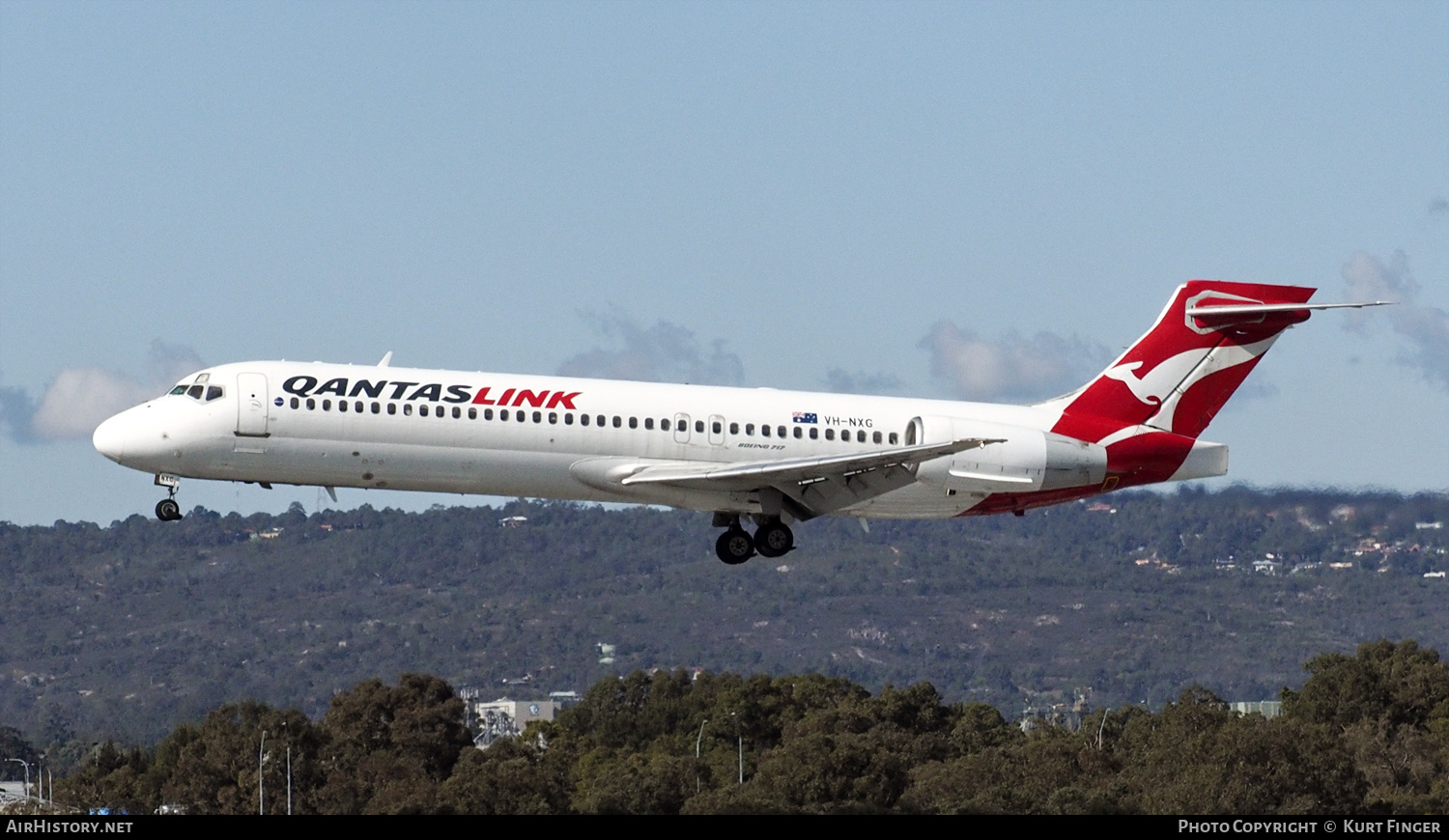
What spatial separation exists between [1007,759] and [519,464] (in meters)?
64.0

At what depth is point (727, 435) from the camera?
40938 mm

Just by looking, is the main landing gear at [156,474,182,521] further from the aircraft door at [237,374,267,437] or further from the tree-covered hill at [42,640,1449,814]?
the tree-covered hill at [42,640,1449,814]

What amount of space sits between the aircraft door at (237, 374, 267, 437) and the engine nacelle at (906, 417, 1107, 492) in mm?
12530

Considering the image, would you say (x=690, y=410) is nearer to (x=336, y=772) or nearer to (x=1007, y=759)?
(x=1007, y=759)

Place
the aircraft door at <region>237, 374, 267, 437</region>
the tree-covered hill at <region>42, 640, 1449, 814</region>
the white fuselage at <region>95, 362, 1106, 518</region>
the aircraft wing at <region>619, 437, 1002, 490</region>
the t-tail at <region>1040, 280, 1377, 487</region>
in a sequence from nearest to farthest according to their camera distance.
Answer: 1. the aircraft door at <region>237, 374, 267, 437</region>
2. the white fuselage at <region>95, 362, 1106, 518</region>
3. the aircraft wing at <region>619, 437, 1002, 490</region>
4. the t-tail at <region>1040, 280, 1377, 487</region>
5. the tree-covered hill at <region>42, 640, 1449, 814</region>

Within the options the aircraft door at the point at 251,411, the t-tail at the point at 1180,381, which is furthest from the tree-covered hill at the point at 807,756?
the aircraft door at the point at 251,411

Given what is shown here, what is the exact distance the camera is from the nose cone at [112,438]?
3928 centimetres

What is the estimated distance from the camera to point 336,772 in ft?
345

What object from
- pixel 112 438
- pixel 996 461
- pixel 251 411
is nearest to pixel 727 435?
pixel 996 461

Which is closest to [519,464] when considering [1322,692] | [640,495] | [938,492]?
[640,495]

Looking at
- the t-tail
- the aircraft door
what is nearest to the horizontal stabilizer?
the t-tail

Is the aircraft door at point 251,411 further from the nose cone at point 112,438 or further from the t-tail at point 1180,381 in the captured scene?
the t-tail at point 1180,381

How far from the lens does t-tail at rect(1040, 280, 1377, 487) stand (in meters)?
43.6
